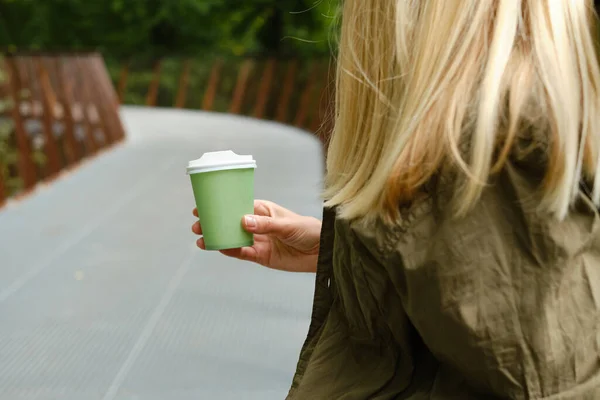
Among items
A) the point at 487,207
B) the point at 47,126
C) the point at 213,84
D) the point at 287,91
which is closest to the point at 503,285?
the point at 487,207

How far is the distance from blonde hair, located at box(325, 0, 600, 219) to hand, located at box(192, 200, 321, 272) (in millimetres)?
538

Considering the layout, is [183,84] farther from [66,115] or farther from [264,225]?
[264,225]

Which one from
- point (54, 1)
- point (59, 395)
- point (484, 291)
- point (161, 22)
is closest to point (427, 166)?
point (484, 291)

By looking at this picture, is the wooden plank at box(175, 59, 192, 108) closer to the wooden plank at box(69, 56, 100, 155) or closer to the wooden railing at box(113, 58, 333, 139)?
the wooden railing at box(113, 58, 333, 139)

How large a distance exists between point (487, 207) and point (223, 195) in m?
0.77

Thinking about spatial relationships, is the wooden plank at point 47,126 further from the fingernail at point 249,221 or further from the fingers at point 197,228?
the fingernail at point 249,221

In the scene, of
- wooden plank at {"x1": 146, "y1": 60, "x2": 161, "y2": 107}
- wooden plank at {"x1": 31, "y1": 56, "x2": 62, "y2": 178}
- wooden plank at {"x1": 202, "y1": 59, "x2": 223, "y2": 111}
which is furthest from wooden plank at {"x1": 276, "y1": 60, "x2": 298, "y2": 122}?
wooden plank at {"x1": 31, "y1": 56, "x2": 62, "y2": 178}

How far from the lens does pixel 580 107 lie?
1281 millimetres

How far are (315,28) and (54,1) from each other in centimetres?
1001

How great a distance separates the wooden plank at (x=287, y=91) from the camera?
19.4 m

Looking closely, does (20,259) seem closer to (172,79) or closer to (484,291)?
(484,291)

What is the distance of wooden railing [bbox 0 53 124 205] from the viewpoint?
8.47 meters

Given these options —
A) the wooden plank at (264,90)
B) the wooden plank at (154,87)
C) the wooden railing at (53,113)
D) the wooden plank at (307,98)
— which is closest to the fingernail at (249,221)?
the wooden railing at (53,113)

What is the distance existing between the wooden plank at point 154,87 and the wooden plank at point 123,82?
0.63 m
